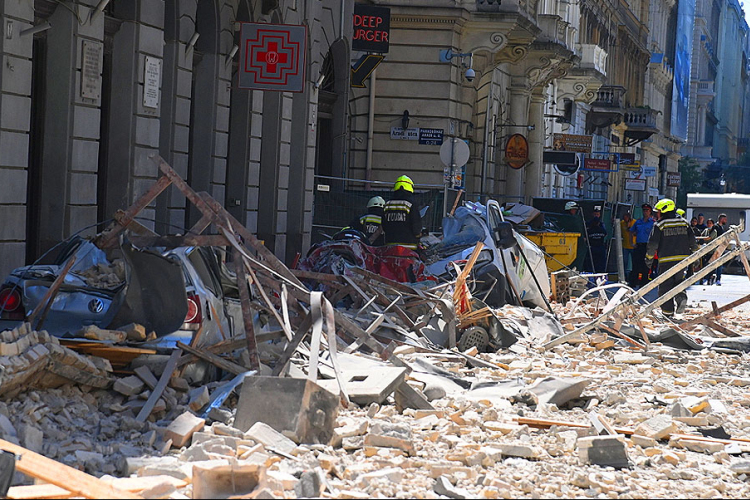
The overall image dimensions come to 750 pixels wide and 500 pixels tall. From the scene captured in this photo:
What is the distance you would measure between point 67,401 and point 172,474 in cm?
164

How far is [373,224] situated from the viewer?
16625mm

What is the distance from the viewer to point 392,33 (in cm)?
2995

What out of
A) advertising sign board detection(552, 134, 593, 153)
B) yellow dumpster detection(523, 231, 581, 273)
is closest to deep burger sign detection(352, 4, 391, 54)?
yellow dumpster detection(523, 231, 581, 273)

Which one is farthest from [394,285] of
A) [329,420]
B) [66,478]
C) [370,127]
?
[370,127]

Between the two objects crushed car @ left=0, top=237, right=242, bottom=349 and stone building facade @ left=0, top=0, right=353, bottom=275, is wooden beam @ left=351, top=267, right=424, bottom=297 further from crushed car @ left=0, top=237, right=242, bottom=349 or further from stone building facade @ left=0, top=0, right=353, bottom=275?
crushed car @ left=0, top=237, right=242, bottom=349

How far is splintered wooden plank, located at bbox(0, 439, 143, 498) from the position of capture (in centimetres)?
521

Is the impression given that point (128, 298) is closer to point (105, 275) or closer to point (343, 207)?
point (105, 275)

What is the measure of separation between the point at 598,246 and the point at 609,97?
101 ft

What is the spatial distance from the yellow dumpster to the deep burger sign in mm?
5808

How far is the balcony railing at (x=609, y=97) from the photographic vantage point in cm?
5562

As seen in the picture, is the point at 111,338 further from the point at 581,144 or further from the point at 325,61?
the point at 581,144

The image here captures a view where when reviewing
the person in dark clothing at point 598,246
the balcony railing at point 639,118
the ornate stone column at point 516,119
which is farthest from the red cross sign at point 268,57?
the balcony railing at point 639,118

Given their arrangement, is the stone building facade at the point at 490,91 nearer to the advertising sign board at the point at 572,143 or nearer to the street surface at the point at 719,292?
the advertising sign board at the point at 572,143

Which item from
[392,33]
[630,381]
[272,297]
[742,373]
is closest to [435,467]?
[272,297]
